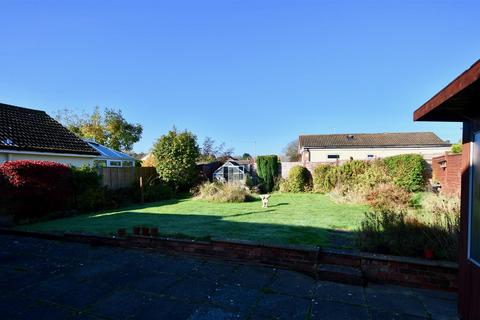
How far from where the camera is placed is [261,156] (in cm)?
1808

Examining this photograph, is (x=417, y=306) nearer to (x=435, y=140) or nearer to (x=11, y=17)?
(x=11, y=17)

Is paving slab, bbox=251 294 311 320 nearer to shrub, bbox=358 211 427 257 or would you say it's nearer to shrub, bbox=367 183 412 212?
shrub, bbox=358 211 427 257

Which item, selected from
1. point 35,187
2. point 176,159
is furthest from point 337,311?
point 176,159

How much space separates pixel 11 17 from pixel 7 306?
804cm

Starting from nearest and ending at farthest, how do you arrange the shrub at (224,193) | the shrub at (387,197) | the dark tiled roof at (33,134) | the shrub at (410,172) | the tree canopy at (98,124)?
1. the shrub at (387,197)
2. the dark tiled roof at (33,134)
3. the shrub at (224,193)
4. the shrub at (410,172)
5. the tree canopy at (98,124)

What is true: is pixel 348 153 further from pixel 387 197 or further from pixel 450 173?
pixel 387 197

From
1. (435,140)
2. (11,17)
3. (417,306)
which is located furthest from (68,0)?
(435,140)

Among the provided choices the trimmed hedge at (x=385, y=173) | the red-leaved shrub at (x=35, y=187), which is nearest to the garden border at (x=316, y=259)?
the red-leaved shrub at (x=35, y=187)

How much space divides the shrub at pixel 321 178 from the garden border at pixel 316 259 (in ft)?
41.2

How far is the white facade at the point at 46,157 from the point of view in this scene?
431 inches

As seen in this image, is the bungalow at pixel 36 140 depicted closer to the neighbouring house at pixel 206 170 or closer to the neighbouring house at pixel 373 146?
the neighbouring house at pixel 206 170

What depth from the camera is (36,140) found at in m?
13.1

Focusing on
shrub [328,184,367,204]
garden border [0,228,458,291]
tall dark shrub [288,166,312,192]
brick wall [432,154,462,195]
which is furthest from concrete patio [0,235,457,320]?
tall dark shrub [288,166,312,192]

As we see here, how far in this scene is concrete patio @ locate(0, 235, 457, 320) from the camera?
306 cm
